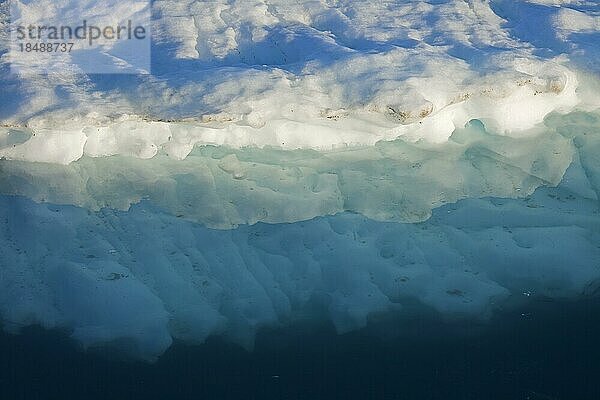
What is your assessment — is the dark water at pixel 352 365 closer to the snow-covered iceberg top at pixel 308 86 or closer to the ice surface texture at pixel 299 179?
the ice surface texture at pixel 299 179

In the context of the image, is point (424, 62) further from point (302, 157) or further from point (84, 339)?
point (84, 339)

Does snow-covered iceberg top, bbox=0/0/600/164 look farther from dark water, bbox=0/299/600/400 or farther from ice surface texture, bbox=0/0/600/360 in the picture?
dark water, bbox=0/299/600/400

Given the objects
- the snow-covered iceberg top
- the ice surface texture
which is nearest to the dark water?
the ice surface texture

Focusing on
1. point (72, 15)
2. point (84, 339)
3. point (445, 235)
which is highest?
point (72, 15)

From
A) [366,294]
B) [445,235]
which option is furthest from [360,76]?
[366,294]

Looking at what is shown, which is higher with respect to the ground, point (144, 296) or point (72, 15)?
Result: point (72, 15)

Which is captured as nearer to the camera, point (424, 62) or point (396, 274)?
point (396, 274)
